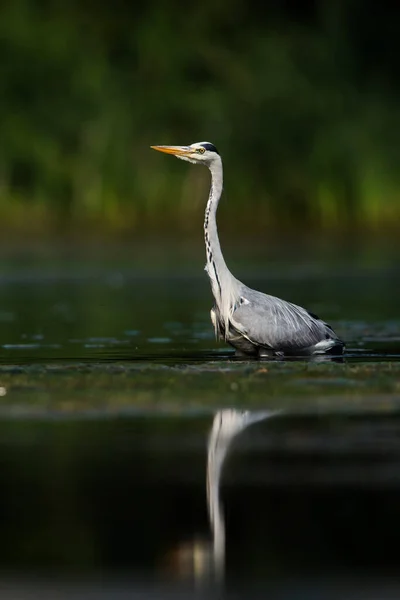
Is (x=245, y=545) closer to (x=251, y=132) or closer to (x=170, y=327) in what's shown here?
(x=170, y=327)

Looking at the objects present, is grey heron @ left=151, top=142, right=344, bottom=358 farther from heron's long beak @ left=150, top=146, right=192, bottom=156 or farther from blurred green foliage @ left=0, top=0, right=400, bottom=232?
blurred green foliage @ left=0, top=0, right=400, bottom=232

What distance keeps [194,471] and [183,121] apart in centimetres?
2320

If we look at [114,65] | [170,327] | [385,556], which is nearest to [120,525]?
[385,556]

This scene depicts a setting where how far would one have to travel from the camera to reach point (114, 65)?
2992 centimetres

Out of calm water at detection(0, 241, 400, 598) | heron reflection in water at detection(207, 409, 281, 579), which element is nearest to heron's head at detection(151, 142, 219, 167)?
calm water at detection(0, 241, 400, 598)

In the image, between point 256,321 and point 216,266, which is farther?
point 216,266

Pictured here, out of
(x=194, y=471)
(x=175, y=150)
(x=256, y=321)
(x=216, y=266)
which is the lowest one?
(x=194, y=471)

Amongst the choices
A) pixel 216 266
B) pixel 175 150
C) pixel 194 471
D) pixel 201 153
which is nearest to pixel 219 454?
pixel 194 471

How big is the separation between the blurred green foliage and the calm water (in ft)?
52.7

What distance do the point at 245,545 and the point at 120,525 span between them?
1.60 feet

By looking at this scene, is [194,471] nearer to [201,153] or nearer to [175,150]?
[175,150]

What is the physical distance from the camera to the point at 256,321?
34.2ft

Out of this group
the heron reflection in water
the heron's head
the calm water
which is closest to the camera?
the calm water

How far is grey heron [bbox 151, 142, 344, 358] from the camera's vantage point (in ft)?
34.2
